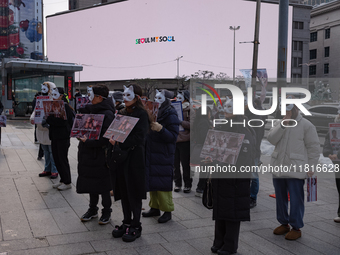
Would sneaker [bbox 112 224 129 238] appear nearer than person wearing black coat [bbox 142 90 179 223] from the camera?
Yes

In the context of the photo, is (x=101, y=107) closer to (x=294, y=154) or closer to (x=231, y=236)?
(x=231, y=236)

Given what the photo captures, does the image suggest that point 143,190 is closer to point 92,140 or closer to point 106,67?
point 92,140

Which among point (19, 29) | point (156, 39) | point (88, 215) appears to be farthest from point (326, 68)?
point (88, 215)

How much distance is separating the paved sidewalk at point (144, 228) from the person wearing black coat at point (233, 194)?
33 cm

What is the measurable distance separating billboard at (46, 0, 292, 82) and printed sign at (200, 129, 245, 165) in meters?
67.2

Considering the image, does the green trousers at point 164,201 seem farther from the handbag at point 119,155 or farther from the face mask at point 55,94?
the face mask at point 55,94

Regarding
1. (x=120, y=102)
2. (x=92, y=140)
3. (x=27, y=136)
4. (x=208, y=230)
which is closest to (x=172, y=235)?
(x=208, y=230)

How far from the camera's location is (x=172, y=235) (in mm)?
4723

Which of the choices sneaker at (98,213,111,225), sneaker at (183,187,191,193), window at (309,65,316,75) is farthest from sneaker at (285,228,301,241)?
window at (309,65,316,75)

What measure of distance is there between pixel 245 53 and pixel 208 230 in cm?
6923

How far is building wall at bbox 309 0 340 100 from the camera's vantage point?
7088 centimetres

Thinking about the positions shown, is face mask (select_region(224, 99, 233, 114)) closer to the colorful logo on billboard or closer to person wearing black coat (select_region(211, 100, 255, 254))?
person wearing black coat (select_region(211, 100, 255, 254))

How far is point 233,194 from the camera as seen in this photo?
4082 mm

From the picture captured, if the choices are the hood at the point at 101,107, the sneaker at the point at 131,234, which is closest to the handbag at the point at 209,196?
the sneaker at the point at 131,234
